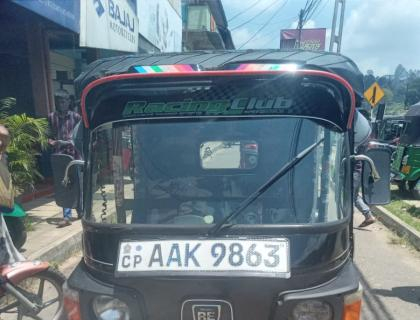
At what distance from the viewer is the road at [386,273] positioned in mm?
4203

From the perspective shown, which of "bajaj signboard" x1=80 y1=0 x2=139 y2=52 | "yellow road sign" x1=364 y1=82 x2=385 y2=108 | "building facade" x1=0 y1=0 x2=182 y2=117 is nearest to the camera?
"building facade" x1=0 y1=0 x2=182 y2=117

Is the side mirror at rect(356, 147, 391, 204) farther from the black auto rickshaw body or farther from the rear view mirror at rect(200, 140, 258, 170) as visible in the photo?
the rear view mirror at rect(200, 140, 258, 170)

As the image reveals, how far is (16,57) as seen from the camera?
27.4 ft

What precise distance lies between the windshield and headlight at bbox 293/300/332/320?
425mm

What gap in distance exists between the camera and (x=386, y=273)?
5.17 metres

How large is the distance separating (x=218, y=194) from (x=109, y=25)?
6732 mm

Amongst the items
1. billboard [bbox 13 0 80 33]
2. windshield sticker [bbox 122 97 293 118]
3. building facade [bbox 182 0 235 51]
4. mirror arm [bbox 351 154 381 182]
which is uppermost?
building facade [bbox 182 0 235 51]

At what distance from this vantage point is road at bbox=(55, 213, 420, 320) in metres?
4.20

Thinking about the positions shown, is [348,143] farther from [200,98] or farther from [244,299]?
[244,299]

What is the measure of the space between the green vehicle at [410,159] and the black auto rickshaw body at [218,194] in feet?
23.0

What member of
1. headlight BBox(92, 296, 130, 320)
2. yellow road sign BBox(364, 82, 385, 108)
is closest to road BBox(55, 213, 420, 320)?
headlight BBox(92, 296, 130, 320)

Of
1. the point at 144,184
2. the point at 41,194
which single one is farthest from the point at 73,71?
the point at 144,184

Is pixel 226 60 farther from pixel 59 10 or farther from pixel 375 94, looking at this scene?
pixel 375 94

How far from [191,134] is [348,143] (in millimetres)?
872
